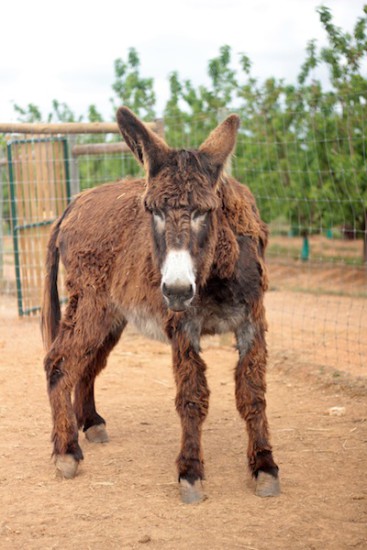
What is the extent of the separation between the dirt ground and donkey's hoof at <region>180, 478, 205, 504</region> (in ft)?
0.15

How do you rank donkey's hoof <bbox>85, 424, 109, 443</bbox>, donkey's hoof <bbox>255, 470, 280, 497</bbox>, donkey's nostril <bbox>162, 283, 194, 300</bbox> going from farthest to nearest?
1. donkey's hoof <bbox>85, 424, 109, 443</bbox>
2. donkey's hoof <bbox>255, 470, 280, 497</bbox>
3. donkey's nostril <bbox>162, 283, 194, 300</bbox>

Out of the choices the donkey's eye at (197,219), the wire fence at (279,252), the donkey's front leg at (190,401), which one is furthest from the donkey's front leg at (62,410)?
the wire fence at (279,252)

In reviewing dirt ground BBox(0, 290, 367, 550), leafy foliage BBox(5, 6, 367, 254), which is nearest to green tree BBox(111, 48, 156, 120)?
leafy foliage BBox(5, 6, 367, 254)

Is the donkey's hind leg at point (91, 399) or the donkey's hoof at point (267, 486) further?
the donkey's hind leg at point (91, 399)

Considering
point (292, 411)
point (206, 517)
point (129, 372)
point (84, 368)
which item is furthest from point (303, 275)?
point (206, 517)

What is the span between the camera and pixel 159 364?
278 inches

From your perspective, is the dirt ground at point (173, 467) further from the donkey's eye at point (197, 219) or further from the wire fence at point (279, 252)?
the donkey's eye at point (197, 219)

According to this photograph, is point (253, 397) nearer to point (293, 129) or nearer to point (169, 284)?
point (169, 284)

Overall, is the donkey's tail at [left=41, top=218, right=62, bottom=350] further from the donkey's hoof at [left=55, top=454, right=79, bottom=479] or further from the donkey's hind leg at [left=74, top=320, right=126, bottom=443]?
the donkey's hoof at [left=55, top=454, right=79, bottom=479]

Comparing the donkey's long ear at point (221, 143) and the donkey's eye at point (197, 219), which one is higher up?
the donkey's long ear at point (221, 143)

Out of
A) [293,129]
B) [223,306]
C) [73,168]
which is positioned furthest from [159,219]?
[293,129]

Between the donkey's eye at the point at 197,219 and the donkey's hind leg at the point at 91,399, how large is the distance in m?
1.46

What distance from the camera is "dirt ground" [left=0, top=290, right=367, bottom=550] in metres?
A: 3.37

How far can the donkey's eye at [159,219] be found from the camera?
3604mm
